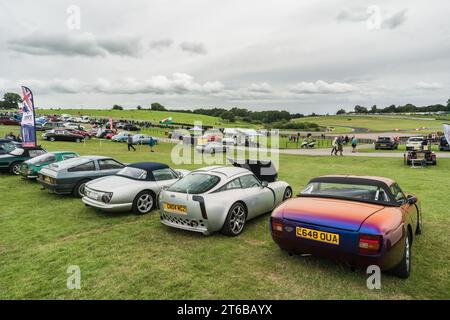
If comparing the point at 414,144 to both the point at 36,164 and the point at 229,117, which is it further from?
the point at 229,117

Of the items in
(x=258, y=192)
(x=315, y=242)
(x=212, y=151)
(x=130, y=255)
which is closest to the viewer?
(x=315, y=242)

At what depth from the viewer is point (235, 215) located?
20.2ft

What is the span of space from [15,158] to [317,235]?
46.4ft

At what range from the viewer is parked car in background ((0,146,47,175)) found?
1304 centimetres

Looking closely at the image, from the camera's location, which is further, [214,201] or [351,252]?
[214,201]

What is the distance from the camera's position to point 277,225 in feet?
15.0

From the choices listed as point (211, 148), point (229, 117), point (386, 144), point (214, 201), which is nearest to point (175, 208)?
point (214, 201)

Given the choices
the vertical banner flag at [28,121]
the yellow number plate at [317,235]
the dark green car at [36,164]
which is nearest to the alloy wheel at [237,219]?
the yellow number plate at [317,235]

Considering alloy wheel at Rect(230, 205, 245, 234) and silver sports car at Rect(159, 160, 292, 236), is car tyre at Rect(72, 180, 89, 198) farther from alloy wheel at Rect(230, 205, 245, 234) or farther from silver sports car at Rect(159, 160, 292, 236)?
alloy wheel at Rect(230, 205, 245, 234)

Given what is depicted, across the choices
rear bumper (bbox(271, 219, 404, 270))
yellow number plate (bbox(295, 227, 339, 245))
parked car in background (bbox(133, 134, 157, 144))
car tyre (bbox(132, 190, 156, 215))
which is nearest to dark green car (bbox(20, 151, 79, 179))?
car tyre (bbox(132, 190, 156, 215))
